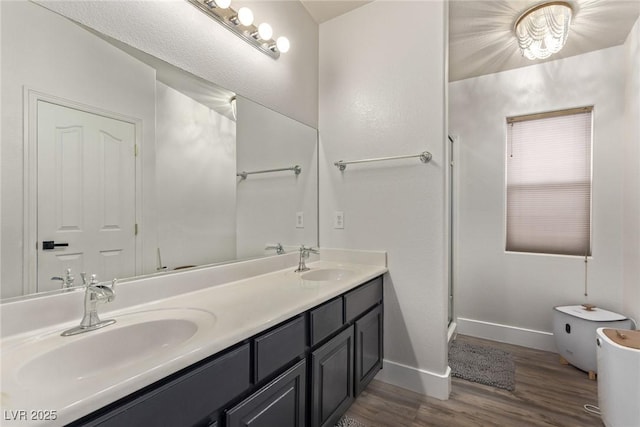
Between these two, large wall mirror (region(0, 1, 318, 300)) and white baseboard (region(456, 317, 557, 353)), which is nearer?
large wall mirror (region(0, 1, 318, 300))

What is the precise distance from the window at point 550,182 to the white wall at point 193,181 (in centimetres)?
254

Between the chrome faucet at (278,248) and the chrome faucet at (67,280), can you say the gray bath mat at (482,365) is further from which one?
the chrome faucet at (67,280)

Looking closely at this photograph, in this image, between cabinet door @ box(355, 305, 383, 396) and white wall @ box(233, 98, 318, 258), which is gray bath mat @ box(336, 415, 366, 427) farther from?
white wall @ box(233, 98, 318, 258)

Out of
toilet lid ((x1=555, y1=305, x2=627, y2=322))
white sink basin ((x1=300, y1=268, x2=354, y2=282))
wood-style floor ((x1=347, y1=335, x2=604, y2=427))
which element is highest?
white sink basin ((x1=300, y1=268, x2=354, y2=282))

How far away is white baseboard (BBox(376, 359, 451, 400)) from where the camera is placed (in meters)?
1.85

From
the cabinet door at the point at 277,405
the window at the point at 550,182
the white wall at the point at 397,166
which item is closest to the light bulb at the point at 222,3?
the white wall at the point at 397,166

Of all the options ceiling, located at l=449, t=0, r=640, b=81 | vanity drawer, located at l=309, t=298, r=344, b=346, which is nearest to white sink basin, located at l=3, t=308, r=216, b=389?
vanity drawer, located at l=309, t=298, r=344, b=346

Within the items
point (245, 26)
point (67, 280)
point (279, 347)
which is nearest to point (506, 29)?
point (245, 26)

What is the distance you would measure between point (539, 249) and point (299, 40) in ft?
8.84

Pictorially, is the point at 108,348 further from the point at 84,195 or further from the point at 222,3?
the point at 222,3

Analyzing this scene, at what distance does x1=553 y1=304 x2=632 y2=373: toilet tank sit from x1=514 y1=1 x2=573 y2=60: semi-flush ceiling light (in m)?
1.92

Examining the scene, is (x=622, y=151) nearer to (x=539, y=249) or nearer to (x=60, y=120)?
(x=539, y=249)

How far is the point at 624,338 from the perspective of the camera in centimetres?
156

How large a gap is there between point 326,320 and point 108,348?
32.4 inches
